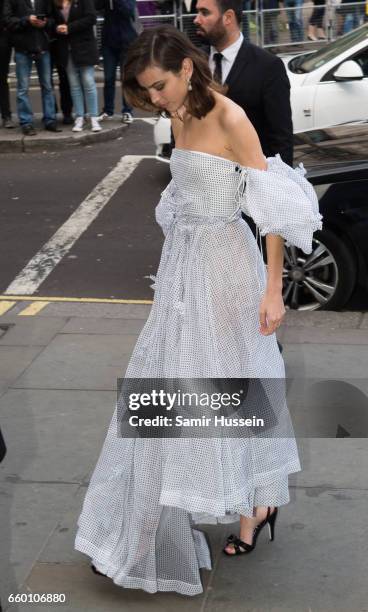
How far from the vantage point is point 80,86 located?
1379 centimetres

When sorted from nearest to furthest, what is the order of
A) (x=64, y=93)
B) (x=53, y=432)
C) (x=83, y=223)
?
(x=53, y=432), (x=83, y=223), (x=64, y=93)

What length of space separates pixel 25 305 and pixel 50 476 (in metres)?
3.01

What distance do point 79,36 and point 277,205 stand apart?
9986mm

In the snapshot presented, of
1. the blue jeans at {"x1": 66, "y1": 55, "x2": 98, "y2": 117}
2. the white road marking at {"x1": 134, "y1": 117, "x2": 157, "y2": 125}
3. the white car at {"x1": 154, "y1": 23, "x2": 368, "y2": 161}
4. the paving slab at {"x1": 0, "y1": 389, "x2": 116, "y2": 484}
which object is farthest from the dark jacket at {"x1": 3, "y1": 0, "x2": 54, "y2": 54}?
the paving slab at {"x1": 0, "y1": 389, "x2": 116, "y2": 484}

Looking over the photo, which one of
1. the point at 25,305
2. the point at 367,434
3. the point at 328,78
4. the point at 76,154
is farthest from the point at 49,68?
the point at 367,434

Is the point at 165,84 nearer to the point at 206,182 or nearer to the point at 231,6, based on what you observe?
the point at 206,182

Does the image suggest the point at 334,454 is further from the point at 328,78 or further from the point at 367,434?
the point at 328,78

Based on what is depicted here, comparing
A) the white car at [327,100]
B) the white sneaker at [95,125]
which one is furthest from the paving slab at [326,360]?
the white sneaker at [95,125]

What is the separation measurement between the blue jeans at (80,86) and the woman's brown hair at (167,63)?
987cm

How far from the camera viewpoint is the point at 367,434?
5426mm

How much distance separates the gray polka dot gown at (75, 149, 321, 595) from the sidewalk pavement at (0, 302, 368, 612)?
0.59 ft

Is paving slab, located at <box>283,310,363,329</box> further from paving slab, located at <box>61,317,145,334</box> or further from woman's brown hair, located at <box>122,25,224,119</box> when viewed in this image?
woman's brown hair, located at <box>122,25,224,119</box>

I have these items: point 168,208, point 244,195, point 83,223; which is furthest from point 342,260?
point 244,195

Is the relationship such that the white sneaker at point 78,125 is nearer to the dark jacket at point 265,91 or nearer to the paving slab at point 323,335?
the paving slab at point 323,335
